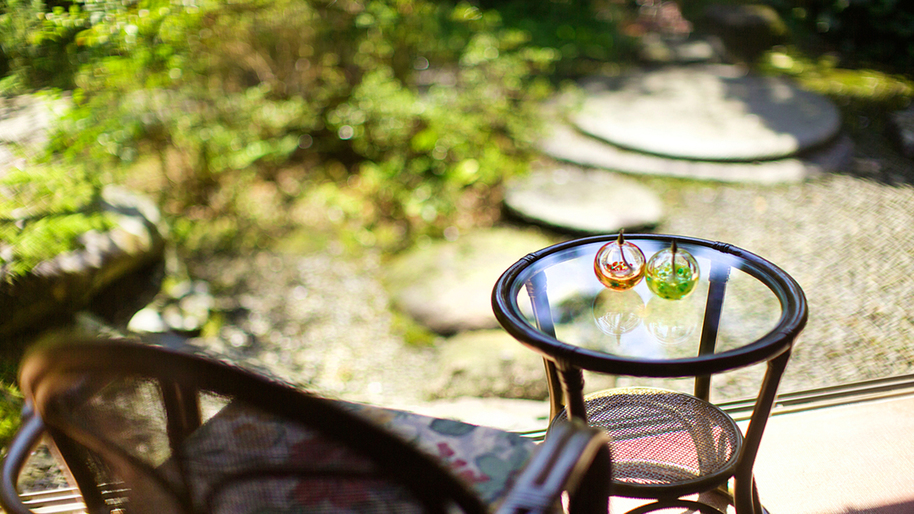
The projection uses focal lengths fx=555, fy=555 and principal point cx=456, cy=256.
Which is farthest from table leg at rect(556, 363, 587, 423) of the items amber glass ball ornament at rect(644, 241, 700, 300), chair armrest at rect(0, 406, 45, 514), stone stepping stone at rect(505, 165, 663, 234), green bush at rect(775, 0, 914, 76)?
green bush at rect(775, 0, 914, 76)

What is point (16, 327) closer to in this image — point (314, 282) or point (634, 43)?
point (314, 282)

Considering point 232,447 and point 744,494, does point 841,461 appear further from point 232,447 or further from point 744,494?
point 232,447

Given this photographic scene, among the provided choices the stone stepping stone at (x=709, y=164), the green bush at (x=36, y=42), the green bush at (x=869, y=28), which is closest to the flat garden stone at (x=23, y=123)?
the green bush at (x=36, y=42)

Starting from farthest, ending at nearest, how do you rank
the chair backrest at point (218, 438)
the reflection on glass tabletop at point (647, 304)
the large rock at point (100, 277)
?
the large rock at point (100, 277) → the reflection on glass tabletop at point (647, 304) → the chair backrest at point (218, 438)

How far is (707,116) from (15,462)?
514 cm

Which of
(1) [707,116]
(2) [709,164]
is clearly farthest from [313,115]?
(1) [707,116]

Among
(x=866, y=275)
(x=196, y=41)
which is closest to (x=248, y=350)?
(x=196, y=41)

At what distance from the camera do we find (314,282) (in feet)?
11.3

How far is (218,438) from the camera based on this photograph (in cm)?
77

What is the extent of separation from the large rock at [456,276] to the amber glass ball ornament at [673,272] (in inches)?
54.3

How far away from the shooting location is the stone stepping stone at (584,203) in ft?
11.6

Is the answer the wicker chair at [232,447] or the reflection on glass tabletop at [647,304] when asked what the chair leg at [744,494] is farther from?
the wicker chair at [232,447]

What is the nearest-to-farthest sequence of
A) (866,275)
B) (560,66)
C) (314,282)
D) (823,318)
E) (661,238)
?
(661,238)
(823,318)
(866,275)
(314,282)
(560,66)

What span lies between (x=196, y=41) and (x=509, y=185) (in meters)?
2.26
